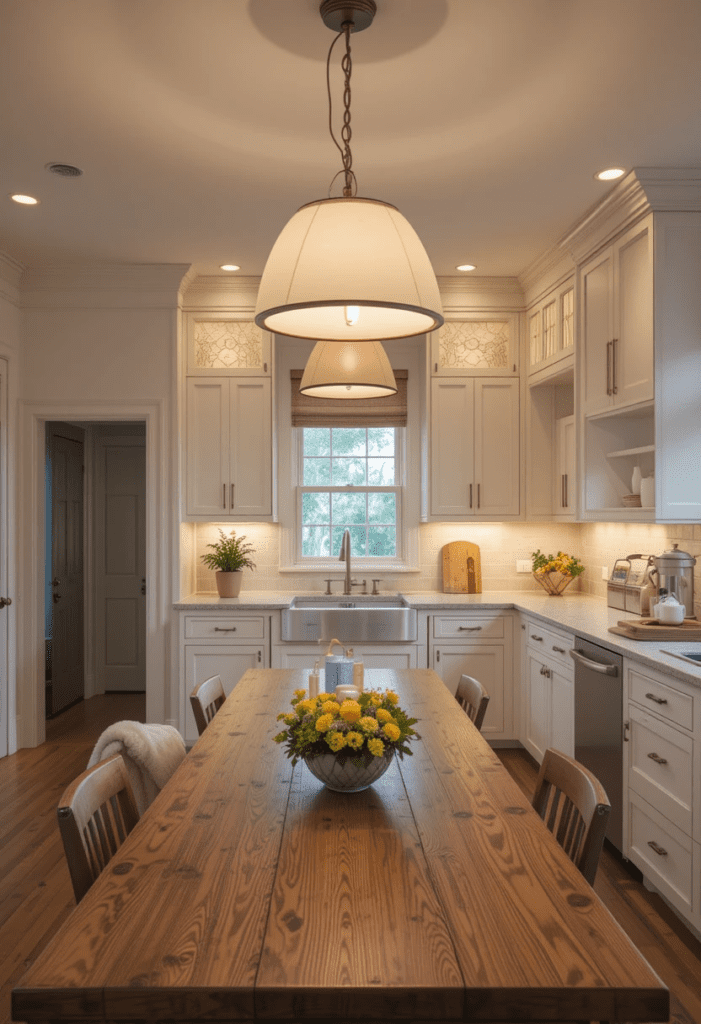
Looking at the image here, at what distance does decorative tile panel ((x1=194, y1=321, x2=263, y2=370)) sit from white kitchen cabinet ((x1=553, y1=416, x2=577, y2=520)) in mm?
2008

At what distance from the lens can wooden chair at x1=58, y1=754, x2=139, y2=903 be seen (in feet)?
5.30

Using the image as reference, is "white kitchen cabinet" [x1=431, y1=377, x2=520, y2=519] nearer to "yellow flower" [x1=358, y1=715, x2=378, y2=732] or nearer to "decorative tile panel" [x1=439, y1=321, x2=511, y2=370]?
"decorative tile panel" [x1=439, y1=321, x2=511, y2=370]

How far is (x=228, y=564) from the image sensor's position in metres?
5.15

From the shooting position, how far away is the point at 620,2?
239cm

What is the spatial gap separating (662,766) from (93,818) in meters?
1.99

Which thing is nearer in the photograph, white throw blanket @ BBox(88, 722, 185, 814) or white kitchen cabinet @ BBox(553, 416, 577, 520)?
white throw blanket @ BBox(88, 722, 185, 814)

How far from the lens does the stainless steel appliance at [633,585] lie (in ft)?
12.5

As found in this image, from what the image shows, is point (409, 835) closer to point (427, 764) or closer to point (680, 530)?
point (427, 764)

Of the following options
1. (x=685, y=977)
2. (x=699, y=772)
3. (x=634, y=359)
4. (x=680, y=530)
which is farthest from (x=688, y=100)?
(x=685, y=977)

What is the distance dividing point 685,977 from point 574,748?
1.37 meters

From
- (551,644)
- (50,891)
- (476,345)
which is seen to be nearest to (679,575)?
(551,644)

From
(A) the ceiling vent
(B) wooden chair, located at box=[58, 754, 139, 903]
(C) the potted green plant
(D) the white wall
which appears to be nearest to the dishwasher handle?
(B) wooden chair, located at box=[58, 754, 139, 903]

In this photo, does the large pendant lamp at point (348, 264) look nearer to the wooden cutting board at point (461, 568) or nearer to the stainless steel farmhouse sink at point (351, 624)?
the stainless steel farmhouse sink at point (351, 624)

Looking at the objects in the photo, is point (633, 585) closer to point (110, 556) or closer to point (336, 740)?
point (336, 740)
